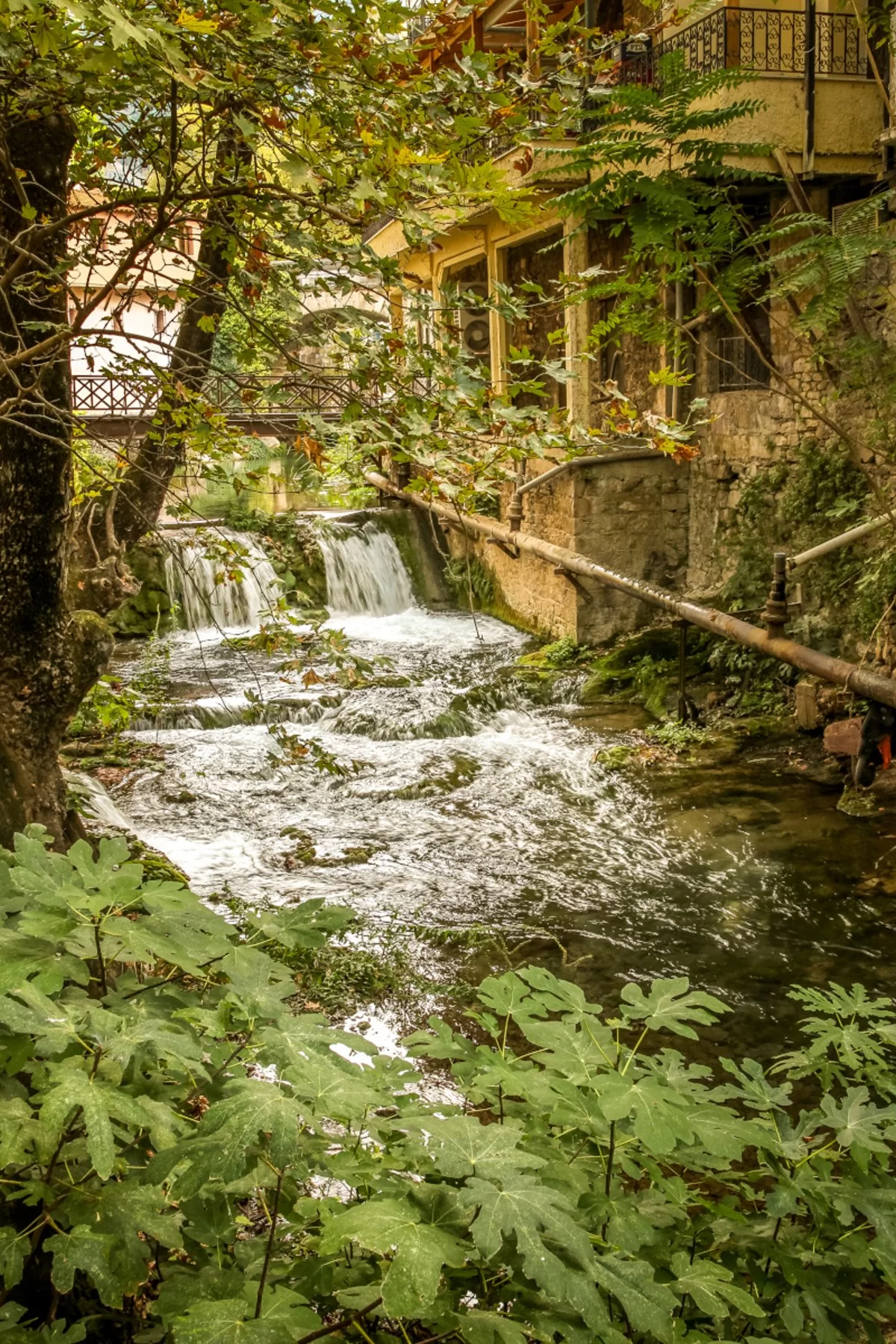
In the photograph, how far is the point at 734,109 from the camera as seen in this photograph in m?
6.87

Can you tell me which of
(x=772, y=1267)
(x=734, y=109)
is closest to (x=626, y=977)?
(x=772, y=1267)

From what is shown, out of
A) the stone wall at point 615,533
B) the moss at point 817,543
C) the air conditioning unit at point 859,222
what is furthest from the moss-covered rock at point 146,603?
the air conditioning unit at point 859,222

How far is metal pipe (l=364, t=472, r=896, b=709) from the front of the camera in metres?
7.96

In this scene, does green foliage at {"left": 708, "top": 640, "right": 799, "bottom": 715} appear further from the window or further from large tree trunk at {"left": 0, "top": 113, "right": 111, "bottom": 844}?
large tree trunk at {"left": 0, "top": 113, "right": 111, "bottom": 844}

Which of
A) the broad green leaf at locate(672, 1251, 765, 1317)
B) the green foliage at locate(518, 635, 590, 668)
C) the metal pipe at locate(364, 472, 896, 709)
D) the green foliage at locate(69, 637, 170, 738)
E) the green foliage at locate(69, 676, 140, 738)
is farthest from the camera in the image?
the green foliage at locate(518, 635, 590, 668)

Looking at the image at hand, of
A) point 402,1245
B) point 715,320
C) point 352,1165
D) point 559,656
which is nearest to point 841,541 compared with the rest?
point 559,656

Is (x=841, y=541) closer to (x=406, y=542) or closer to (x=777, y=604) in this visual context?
(x=777, y=604)

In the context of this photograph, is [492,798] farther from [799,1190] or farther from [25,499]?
[799,1190]

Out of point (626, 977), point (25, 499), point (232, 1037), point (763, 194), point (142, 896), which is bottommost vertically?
point (626, 977)

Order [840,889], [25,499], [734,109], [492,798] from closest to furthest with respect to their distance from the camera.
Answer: [25,499] → [734,109] → [840,889] → [492,798]

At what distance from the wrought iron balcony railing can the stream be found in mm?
6515

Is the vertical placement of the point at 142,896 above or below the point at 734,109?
below

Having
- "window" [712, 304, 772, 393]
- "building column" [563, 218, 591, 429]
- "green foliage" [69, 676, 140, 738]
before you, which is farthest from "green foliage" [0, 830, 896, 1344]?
"building column" [563, 218, 591, 429]

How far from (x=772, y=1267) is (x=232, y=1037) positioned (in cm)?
223
